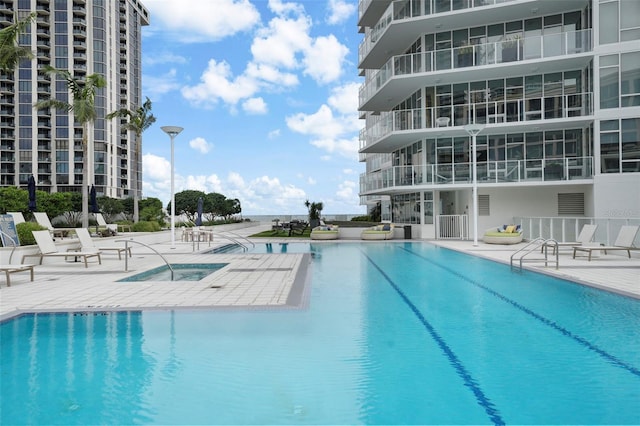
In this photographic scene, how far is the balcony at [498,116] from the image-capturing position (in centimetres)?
2267

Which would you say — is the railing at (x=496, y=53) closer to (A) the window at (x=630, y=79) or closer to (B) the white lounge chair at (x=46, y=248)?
(A) the window at (x=630, y=79)

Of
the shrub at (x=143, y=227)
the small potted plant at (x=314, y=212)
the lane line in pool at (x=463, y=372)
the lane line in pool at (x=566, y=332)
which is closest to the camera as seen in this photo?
the lane line in pool at (x=463, y=372)

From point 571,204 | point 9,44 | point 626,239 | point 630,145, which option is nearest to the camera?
point 626,239

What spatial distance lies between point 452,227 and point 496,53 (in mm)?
9571

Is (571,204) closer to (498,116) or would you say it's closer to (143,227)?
(498,116)

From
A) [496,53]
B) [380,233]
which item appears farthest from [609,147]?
[380,233]

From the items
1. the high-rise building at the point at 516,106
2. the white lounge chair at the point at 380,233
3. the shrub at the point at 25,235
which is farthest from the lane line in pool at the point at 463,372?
the white lounge chair at the point at 380,233

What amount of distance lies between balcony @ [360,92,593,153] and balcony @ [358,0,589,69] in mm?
4289

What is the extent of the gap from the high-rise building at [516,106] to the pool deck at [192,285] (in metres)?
8.91

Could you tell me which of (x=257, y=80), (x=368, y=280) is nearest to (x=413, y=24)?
(x=257, y=80)

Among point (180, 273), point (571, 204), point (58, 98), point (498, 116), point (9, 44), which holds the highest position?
point (58, 98)

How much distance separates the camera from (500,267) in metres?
13.4

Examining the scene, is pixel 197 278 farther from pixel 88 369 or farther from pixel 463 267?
pixel 463 267

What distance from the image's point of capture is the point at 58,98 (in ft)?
254
